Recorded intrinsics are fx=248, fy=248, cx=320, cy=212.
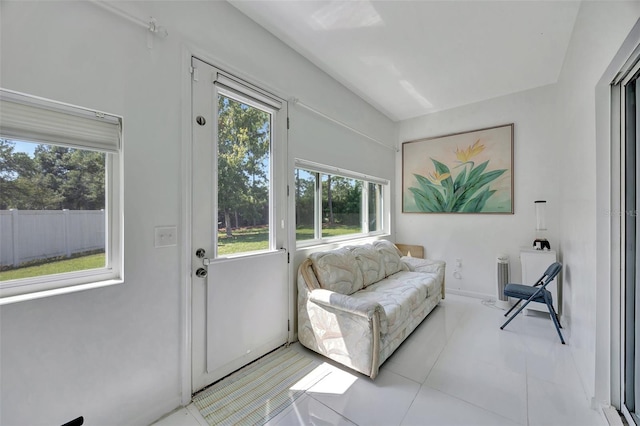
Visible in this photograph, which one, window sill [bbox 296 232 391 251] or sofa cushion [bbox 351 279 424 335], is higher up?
window sill [bbox 296 232 391 251]

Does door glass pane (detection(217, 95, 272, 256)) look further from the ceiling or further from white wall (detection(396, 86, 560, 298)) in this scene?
white wall (detection(396, 86, 560, 298))

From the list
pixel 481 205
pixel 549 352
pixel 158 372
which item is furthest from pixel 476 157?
pixel 158 372

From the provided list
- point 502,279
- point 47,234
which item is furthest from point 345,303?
point 502,279

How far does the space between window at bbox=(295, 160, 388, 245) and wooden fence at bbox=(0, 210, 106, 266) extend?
1688 millimetres

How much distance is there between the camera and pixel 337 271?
2.56 meters

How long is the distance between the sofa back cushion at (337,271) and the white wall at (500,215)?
2.11m

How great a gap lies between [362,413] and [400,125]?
4.33m

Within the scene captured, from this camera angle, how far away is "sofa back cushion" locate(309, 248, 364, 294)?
2473mm

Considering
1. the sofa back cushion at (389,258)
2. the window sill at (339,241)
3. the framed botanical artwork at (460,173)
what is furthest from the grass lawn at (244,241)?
the framed botanical artwork at (460,173)

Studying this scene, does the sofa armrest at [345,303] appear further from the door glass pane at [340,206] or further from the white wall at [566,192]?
the white wall at [566,192]

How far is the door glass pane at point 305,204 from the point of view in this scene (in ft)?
9.10

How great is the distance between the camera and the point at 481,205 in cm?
380

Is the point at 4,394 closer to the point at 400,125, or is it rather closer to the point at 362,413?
the point at 362,413

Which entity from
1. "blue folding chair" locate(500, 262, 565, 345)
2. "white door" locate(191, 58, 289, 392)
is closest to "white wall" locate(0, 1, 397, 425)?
"white door" locate(191, 58, 289, 392)
